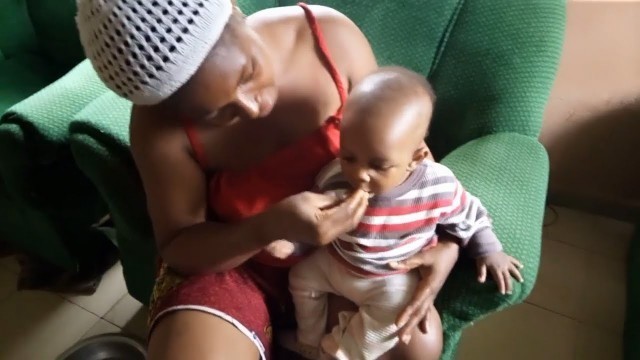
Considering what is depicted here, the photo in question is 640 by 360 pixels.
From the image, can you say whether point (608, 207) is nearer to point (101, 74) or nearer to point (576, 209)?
point (576, 209)

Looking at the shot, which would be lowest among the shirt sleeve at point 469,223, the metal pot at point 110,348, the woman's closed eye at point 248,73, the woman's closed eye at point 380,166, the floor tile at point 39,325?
the floor tile at point 39,325

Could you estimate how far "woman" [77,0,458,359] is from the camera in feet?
2.45

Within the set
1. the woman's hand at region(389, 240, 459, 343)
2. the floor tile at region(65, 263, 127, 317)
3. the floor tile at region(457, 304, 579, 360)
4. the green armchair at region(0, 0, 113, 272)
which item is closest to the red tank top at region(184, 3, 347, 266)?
the woman's hand at region(389, 240, 459, 343)

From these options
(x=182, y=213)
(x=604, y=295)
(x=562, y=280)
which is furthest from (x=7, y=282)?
(x=604, y=295)

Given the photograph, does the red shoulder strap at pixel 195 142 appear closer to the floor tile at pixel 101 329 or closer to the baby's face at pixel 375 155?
the baby's face at pixel 375 155

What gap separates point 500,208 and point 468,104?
0.32 m

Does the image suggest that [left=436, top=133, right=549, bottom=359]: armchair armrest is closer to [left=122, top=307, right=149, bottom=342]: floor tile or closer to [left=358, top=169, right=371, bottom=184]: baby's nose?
[left=358, top=169, right=371, bottom=184]: baby's nose

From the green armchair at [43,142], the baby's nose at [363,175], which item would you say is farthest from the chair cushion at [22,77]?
the baby's nose at [363,175]

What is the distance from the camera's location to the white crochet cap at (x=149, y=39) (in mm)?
715

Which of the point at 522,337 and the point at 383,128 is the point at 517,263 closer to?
the point at 383,128

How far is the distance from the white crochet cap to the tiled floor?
1.06 meters

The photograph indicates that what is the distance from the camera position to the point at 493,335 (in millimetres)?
1592

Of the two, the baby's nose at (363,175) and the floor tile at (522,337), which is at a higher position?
the baby's nose at (363,175)

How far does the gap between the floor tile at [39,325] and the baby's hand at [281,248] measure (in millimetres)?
959
